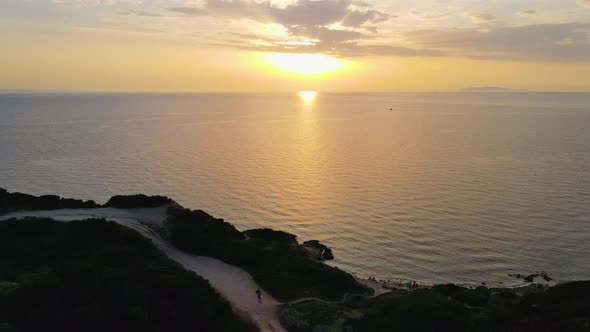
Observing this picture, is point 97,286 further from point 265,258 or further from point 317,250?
point 317,250

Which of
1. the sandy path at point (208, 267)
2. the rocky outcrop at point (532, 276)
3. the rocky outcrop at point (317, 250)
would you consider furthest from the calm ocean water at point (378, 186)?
the sandy path at point (208, 267)

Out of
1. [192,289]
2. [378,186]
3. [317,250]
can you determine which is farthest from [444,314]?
[378,186]

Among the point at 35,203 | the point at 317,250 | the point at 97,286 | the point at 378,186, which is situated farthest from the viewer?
the point at 378,186

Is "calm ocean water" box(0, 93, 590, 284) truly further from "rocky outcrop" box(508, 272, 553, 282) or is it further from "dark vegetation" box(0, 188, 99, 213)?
"dark vegetation" box(0, 188, 99, 213)

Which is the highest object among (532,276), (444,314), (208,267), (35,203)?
(35,203)

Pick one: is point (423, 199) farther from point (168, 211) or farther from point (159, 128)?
point (159, 128)

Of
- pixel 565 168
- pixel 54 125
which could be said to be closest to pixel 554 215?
pixel 565 168

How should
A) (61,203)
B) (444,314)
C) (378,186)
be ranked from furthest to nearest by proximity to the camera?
(378,186), (61,203), (444,314)

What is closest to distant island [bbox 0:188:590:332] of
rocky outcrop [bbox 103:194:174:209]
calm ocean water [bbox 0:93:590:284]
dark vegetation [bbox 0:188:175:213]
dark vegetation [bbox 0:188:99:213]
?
dark vegetation [bbox 0:188:99:213]

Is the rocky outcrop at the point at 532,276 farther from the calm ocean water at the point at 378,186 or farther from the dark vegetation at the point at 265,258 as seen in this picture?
the dark vegetation at the point at 265,258
